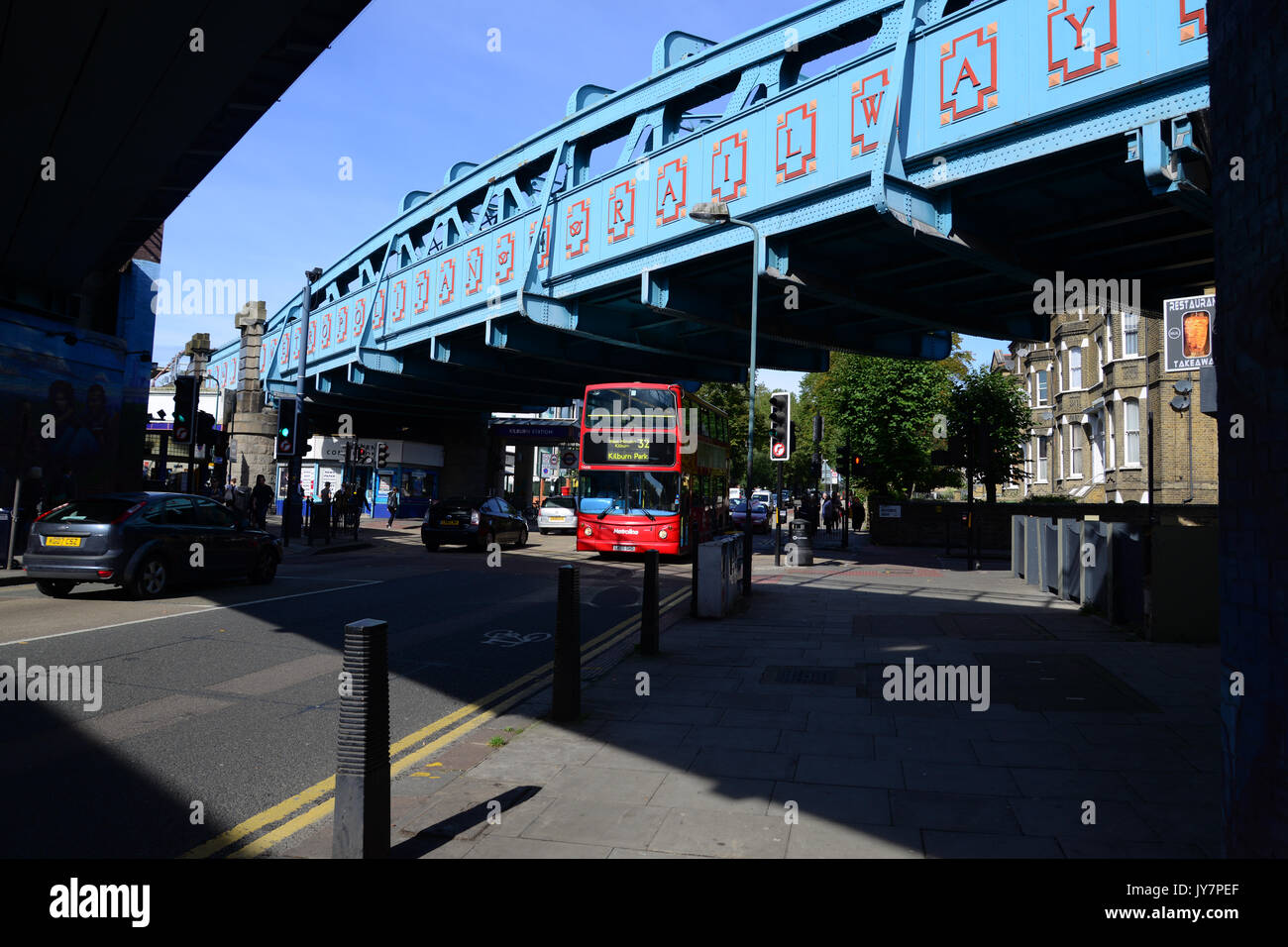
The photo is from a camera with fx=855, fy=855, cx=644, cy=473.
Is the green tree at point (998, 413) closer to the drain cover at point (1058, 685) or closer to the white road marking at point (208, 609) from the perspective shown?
the white road marking at point (208, 609)

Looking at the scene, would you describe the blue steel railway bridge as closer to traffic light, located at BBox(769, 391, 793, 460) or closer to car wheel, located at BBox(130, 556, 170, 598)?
traffic light, located at BBox(769, 391, 793, 460)

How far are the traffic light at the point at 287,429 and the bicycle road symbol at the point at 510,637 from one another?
15.3 meters

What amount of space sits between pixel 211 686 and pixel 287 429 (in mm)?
→ 17524

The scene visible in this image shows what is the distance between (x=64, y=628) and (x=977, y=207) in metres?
14.4

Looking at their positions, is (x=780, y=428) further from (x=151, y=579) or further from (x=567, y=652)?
(x=567, y=652)

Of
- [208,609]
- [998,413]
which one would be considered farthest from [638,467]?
[998,413]

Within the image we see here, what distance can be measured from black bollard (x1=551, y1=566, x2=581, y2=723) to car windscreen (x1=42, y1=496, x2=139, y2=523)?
820cm

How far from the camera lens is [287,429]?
23125 mm

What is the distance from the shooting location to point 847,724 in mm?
6176

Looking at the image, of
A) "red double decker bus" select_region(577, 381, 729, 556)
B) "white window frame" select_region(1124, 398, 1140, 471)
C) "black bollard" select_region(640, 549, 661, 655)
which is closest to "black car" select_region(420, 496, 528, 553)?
"red double decker bus" select_region(577, 381, 729, 556)

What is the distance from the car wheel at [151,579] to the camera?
1147 centimetres
